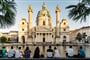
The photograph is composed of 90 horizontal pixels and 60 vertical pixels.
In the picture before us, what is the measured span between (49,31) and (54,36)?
116 inches

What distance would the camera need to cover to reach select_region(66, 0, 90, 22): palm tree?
29.8ft

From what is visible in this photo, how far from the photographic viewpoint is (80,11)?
920 centimetres

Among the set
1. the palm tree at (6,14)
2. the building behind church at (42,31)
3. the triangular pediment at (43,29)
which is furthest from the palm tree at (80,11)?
the triangular pediment at (43,29)

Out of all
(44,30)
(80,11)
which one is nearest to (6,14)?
(80,11)

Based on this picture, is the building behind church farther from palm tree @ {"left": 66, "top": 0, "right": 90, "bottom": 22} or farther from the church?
palm tree @ {"left": 66, "top": 0, "right": 90, "bottom": 22}

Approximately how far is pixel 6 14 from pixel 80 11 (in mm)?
2883

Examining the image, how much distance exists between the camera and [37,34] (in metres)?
72.8

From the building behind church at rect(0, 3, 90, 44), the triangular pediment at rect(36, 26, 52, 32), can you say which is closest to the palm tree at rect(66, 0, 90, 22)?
the building behind church at rect(0, 3, 90, 44)

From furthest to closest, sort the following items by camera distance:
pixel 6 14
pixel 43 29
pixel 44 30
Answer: pixel 43 29, pixel 44 30, pixel 6 14

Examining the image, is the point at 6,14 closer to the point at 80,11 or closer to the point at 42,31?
the point at 80,11

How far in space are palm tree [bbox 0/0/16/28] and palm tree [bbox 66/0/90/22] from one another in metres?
2.25

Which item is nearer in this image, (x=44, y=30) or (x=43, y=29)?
(x=44, y=30)

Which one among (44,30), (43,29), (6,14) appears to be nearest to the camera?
(6,14)

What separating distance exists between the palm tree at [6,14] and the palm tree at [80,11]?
2255 millimetres
